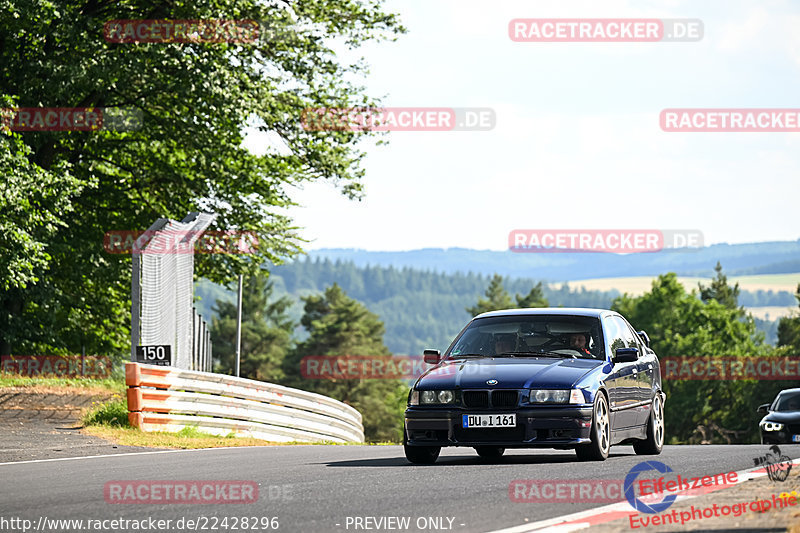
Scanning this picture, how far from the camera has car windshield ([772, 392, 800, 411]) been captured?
82.6 ft

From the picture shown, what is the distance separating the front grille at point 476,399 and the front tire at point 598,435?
1.06 metres

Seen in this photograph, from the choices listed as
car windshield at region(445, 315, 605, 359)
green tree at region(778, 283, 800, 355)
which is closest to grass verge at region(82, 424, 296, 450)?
car windshield at region(445, 315, 605, 359)

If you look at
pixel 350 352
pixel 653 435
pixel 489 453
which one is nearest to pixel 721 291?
pixel 350 352

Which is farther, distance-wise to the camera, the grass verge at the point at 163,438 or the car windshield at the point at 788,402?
the car windshield at the point at 788,402

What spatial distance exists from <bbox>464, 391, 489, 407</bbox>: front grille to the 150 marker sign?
8.45 m

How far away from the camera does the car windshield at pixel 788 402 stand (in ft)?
82.6

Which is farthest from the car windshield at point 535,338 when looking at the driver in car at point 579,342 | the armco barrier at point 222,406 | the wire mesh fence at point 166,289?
the wire mesh fence at point 166,289

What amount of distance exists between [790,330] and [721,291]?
44124mm

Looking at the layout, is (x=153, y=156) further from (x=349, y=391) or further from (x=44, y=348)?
(x=349, y=391)

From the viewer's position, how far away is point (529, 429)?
10.7 meters

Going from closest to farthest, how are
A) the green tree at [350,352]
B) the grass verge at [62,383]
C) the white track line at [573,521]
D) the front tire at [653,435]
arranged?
the white track line at [573,521]
the front tire at [653,435]
the grass verge at [62,383]
the green tree at [350,352]

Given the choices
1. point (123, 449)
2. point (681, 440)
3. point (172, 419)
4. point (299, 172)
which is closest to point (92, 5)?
point (299, 172)

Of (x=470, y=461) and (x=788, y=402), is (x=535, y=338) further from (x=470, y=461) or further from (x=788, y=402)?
(x=788, y=402)

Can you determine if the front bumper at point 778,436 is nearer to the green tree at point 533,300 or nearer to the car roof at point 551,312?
the car roof at point 551,312
